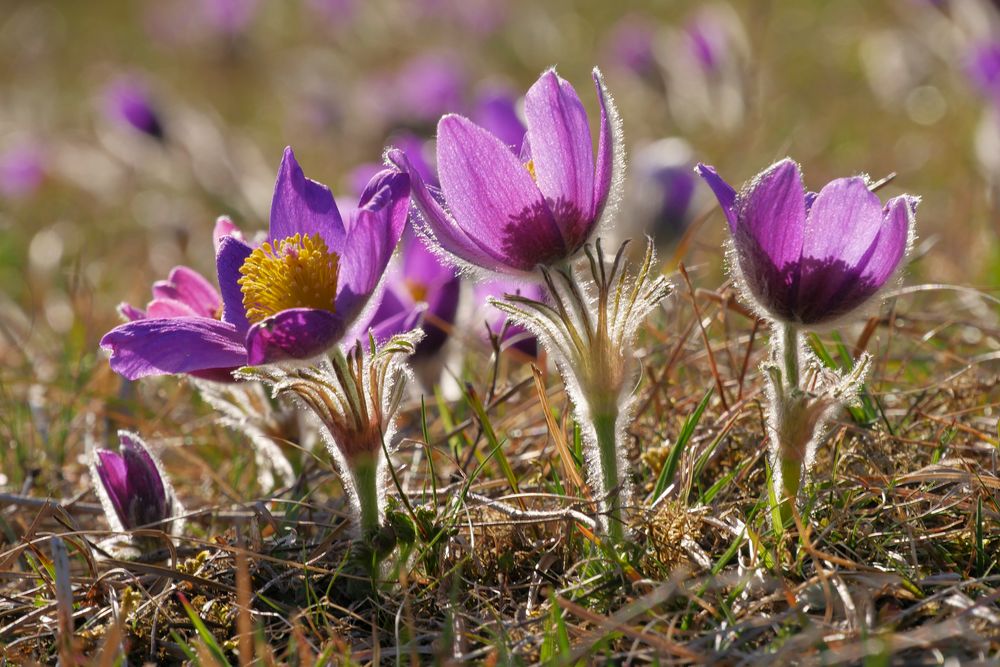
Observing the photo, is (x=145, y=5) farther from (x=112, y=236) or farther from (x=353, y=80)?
(x=112, y=236)

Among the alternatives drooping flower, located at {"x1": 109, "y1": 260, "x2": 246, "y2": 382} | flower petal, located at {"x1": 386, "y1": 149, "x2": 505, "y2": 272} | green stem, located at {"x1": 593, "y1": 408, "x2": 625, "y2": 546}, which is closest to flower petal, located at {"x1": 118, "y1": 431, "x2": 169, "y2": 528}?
drooping flower, located at {"x1": 109, "y1": 260, "x2": 246, "y2": 382}

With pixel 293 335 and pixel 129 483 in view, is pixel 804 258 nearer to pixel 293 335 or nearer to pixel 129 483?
pixel 293 335

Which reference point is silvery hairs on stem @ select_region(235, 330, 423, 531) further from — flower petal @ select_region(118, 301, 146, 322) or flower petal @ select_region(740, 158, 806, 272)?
flower petal @ select_region(740, 158, 806, 272)

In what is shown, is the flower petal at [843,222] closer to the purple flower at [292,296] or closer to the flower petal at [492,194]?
the flower petal at [492,194]

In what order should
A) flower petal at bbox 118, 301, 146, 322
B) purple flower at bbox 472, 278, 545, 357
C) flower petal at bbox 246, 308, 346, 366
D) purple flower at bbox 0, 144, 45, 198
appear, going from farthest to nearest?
1. purple flower at bbox 0, 144, 45, 198
2. purple flower at bbox 472, 278, 545, 357
3. flower petal at bbox 118, 301, 146, 322
4. flower petal at bbox 246, 308, 346, 366

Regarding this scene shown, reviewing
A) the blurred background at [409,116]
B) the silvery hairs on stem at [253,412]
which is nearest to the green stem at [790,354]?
the blurred background at [409,116]
